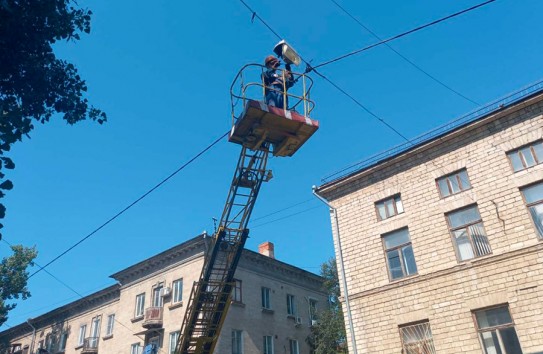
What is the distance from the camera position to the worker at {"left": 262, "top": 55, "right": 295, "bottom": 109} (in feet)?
39.5

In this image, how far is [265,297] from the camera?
28.1 metres

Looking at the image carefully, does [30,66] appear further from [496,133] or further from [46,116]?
[496,133]

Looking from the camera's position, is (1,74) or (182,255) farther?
(182,255)

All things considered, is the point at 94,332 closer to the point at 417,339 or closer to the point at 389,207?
the point at 389,207

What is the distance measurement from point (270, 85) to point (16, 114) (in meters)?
6.81

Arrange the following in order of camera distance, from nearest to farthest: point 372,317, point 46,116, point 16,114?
1. point 16,114
2. point 46,116
3. point 372,317

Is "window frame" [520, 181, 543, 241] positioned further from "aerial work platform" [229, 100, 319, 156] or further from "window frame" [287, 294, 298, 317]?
"window frame" [287, 294, 298, 317]

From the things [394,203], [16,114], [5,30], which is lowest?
[16,114]

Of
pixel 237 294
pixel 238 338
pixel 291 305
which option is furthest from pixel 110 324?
pixel 291 305

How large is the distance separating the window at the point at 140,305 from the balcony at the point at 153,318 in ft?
7.38

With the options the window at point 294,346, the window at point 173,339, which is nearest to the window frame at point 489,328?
the window at point 294,346

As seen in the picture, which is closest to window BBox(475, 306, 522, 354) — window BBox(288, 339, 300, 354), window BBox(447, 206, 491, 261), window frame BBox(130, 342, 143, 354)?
window BBox(447, 206, 491, 261)

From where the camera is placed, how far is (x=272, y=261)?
29250 mm

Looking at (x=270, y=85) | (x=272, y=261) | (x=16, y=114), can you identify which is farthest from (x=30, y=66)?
(x=272, y=261)
